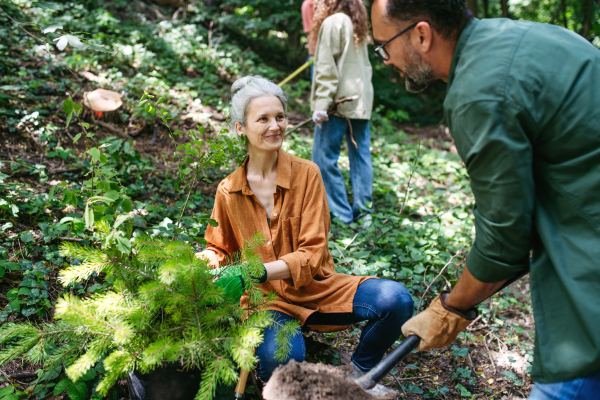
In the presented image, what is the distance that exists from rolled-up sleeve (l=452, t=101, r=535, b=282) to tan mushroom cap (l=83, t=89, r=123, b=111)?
4067 millimetres

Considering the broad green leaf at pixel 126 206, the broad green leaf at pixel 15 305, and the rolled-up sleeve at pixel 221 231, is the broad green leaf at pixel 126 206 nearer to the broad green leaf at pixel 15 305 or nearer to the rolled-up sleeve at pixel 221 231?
the rolled-up sleeve at pixel 221 231

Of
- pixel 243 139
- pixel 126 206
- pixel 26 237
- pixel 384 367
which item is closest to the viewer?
pixel 384 367

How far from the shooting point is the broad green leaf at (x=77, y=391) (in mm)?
1648

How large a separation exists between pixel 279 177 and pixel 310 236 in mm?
345

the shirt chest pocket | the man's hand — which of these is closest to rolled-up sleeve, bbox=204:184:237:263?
the shirt chest pocket

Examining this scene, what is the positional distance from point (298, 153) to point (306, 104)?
244 centimetres

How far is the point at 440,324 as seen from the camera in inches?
55.9

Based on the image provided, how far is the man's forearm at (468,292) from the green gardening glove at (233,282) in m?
0.74

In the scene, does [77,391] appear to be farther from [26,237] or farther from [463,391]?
[463,391]

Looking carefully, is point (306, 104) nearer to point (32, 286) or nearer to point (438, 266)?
point (438, 266)

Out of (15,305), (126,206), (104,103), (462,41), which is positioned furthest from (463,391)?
(104,103)

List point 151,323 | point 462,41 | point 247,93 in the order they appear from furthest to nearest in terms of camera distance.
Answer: point 247,93
point 151,323
point 462,41

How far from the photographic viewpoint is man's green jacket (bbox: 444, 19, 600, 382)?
3.54 feet

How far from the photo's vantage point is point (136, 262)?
160 cm
